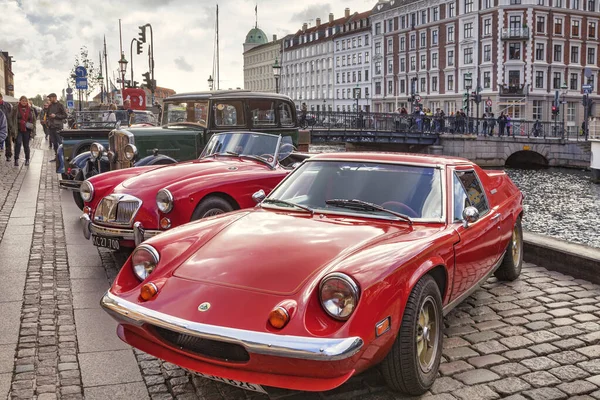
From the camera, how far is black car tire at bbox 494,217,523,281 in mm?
6746

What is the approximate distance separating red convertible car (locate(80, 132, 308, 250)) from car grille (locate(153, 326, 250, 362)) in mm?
3131

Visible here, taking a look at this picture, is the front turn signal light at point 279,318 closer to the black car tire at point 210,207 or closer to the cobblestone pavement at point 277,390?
the cobblestone pavement at point 277,390

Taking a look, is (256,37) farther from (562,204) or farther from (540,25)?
(562,204)

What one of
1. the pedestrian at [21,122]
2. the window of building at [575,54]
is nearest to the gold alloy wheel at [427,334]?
the pedestrian at [21,122]

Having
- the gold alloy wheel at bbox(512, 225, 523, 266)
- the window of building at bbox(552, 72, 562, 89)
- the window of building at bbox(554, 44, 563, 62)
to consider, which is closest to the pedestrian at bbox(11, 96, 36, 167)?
the gold alloy wheel at bbox(512, 225, 523, 266)

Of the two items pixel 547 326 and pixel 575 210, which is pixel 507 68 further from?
pixel 547 326

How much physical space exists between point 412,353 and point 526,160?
48.6 metres

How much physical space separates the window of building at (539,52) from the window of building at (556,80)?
2288mm

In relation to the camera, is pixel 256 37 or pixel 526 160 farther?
pixel 256 37

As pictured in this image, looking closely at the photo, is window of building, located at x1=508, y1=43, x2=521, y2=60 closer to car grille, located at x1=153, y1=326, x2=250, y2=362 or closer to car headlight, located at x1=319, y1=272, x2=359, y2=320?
car headlight, located at x1=319, y1=272, x2=359, y2=320

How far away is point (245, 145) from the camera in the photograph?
355 inches

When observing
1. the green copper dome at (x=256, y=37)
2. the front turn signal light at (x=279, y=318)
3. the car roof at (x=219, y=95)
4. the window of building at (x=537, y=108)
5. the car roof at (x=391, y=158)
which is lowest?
the front turn signal light at (x=279, y=318)

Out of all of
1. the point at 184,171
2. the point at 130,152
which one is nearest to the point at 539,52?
the point at 130,152

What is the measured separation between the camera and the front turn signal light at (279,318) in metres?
3.48
